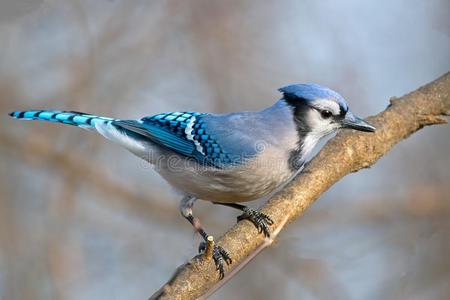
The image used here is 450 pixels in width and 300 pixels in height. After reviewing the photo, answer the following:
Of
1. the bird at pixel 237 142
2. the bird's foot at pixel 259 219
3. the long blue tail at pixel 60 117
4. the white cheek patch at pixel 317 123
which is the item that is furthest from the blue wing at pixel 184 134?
the white cheek patch at pixel 317 123

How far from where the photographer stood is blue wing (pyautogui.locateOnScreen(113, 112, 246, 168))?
131 inches

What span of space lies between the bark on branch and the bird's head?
0.25 metres

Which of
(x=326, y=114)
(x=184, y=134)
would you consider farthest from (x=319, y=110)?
(x=184, y=134)

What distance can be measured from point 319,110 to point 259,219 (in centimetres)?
61

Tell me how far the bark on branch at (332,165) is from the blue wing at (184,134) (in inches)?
15.1

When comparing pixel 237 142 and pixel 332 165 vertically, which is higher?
pixel 237 142

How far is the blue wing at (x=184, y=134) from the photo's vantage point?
10.9ft

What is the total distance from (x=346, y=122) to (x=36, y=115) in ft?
5.25

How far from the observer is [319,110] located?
319 centimetres

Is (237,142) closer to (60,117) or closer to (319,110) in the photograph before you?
(319,110)

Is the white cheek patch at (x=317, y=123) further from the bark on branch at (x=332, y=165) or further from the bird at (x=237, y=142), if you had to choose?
the bark on branch at (x=332, y=165)

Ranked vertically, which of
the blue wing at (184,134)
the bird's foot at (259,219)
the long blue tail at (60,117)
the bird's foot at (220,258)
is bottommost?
the bird's foot at (220,258)

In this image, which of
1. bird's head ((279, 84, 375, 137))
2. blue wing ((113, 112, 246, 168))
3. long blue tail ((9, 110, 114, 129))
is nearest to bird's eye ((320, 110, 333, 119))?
bird's head ((279, 84, 375, 137))

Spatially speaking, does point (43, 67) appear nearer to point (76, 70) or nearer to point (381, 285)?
point (76, 70)
